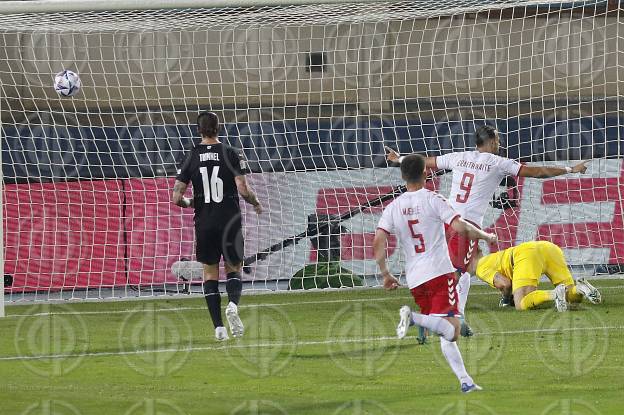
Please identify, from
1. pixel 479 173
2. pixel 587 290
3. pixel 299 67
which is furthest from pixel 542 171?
pixel 299 67

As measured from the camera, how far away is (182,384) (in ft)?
30.0

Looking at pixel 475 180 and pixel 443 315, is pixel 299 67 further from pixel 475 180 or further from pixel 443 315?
pixel 443 315

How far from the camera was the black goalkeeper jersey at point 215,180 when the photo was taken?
11.4m

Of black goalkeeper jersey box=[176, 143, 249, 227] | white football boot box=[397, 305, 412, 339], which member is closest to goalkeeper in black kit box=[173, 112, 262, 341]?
black goalkeeper jersey box=[176, 143, 249, 227]

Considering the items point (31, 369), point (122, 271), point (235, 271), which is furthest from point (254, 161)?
point (31, 369)

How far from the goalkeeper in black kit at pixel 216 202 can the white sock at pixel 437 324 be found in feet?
9.53

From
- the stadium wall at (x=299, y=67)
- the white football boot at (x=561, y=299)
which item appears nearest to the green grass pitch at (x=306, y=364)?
the white football boot at (x=561, y=299)

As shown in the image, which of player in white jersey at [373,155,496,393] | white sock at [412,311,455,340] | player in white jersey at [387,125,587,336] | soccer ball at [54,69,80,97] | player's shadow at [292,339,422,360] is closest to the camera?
white sock at [412,311,455,340]

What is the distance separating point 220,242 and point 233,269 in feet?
1.06

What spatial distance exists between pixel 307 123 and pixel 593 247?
165 inches

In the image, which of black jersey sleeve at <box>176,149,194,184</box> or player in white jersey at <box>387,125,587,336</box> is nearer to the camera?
black jersey sleeve at <box>176,149,194,184</box>

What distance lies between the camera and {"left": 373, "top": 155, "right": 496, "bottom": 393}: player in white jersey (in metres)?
8.69

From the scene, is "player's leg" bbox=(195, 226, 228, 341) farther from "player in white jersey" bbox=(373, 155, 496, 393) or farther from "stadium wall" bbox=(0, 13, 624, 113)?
"stadium wall" bbox=(0, 13, 624, 113)

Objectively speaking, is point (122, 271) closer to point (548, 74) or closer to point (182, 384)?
point (182, 384)
